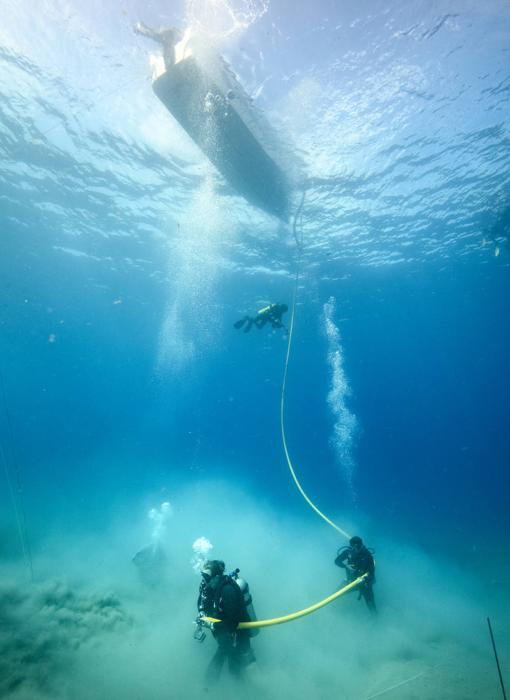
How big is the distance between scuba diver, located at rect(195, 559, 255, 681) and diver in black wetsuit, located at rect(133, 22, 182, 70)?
11.5 m

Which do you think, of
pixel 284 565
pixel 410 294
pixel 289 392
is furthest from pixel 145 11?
pixel 289 392

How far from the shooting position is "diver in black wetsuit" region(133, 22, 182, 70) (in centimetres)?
796

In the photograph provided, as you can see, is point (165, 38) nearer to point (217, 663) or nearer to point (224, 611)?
point (224, 611)

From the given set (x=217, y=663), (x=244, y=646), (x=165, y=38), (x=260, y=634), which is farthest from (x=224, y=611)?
(x=165, y=38)

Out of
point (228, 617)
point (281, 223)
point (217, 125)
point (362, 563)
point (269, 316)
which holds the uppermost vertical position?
point (281, 223)

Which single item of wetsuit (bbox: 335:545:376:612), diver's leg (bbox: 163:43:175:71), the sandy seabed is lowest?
the sandy seabed

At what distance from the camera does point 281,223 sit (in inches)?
731

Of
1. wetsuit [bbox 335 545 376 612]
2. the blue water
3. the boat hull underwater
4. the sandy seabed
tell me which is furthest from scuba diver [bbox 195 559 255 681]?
the blue water

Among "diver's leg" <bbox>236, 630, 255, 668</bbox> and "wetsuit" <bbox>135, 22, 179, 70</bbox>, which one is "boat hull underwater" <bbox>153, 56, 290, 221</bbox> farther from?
"diver's leg" <bbox>236, 630, 255, 668</bbox>

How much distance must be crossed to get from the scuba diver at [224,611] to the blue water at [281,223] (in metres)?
12.7

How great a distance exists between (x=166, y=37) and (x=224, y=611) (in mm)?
12473

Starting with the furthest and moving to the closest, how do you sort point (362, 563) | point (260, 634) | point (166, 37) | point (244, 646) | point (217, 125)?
1. point (260, 634)
2. point (217, 125)
3. point (362, 563)
4. point (166, 37)
5. point (244, 646)

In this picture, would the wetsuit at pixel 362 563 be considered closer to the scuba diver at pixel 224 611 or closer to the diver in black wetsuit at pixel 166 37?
the scuba diver at pixel 224 611

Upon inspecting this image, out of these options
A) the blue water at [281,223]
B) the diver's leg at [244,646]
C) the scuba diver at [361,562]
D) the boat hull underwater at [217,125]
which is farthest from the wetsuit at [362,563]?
the blue water at [281,223]
